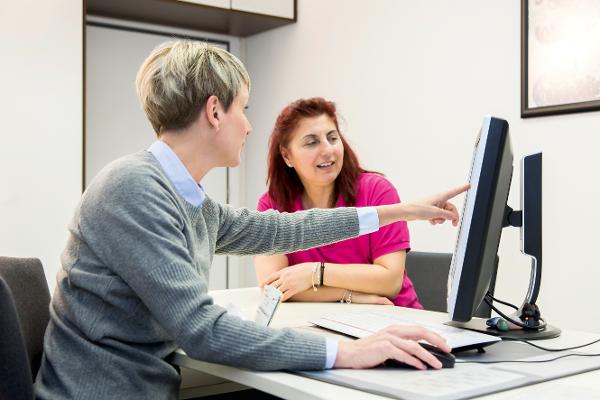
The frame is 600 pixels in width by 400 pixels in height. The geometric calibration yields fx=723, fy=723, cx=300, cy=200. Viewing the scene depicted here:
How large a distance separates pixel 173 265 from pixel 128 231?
0.33 ft

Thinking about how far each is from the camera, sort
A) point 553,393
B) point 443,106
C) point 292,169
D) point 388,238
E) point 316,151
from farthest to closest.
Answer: point 443,106 < point 292,169 < point 316,151 < point 388,238 < point 553,393

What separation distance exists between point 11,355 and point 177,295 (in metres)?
0.28

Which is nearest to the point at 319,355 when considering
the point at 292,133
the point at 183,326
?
the point at 183,326

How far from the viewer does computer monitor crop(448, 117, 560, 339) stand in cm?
136

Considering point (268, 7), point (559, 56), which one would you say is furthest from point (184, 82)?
point (268, 7)

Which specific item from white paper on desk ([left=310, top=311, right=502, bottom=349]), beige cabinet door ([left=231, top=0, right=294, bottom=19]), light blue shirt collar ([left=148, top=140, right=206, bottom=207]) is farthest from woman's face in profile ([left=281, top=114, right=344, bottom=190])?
beige cabinet door ([left=231, top=0, right=294, bottom=19])

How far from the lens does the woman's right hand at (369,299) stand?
6.85 ft

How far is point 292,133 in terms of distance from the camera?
247 cm

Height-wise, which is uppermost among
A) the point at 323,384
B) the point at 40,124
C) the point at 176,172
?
the point at 40,124

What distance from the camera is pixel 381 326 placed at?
1.55m

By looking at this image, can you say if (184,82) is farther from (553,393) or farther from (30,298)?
(553,393)

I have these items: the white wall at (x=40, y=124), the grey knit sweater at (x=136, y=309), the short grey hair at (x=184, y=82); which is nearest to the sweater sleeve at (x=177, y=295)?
the grey knit sweater at (x=136, y=309)

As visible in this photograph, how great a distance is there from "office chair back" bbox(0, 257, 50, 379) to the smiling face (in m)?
0.49

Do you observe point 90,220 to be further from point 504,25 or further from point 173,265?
point 504,25
